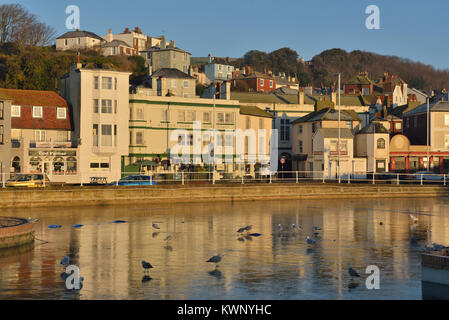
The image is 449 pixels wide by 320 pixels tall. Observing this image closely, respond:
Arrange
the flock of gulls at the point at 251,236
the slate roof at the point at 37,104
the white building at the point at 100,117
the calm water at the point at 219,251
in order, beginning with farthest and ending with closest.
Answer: the white building at the point at 100,117
the slate roof at the point at 37,104
the flock of gulls at the point at 251,236
the calm water at the point at 219,251

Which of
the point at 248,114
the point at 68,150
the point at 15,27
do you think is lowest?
the point at 68,150

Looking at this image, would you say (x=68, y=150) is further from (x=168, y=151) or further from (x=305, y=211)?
(x=305, y=211)

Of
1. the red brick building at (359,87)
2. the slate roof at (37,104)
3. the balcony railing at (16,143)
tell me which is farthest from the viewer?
the red brick building at (359,87)

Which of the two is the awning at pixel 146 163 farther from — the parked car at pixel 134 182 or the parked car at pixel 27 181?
the parked car at pixel 27 181

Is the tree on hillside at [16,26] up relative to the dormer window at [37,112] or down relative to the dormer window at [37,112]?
up

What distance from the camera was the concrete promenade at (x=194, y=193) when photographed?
4441cm

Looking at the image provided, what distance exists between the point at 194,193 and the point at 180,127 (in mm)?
22704

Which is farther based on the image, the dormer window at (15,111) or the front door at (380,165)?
the front door at (380,165)

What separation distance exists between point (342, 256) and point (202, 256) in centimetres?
554

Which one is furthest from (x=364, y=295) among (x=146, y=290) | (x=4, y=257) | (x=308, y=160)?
(x=308, y=160)

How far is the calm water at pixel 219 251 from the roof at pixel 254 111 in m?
36.4

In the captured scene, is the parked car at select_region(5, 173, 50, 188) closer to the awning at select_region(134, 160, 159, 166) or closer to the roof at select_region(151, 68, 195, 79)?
the awning at select_region(134, 160, 159, 166)

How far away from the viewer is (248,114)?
78.8 meters

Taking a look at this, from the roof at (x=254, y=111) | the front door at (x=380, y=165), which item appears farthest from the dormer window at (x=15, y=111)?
the front door at (x=380, y=165)
